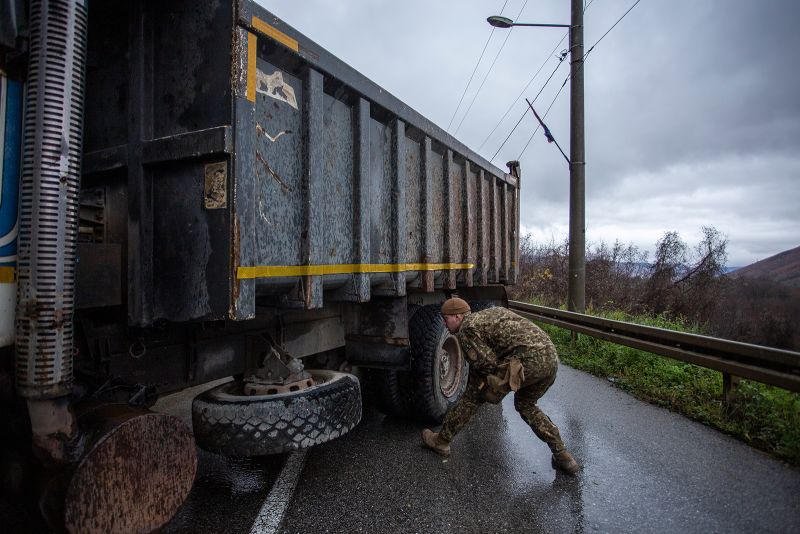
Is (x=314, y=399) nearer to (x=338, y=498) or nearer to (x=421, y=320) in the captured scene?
(x=338, y=498)

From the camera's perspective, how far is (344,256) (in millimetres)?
2572

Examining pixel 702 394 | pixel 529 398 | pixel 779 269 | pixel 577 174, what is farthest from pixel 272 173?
pixel 779 269

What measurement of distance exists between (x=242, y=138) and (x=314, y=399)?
4.05 feet

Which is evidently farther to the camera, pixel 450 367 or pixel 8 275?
pixel 450 367

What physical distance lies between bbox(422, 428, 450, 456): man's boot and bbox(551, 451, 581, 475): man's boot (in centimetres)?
77

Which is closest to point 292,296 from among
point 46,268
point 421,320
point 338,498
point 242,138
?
point 242,138

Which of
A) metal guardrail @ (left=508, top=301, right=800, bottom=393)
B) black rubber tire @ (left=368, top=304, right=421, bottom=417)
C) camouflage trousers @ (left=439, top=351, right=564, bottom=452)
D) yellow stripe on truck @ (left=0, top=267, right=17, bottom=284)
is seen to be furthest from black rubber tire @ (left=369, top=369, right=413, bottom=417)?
yellow stripe on truck @ (left=0, top=267, right=17, bottom=284)

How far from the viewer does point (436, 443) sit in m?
3.42

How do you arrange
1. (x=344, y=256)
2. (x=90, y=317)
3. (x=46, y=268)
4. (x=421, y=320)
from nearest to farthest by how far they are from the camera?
(x=46, y=268) < (x=90, y=317) < (x=344, y=256) < (x=421, y=320)

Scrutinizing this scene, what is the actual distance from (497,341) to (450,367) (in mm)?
1333

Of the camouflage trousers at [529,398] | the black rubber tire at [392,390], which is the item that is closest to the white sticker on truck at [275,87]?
the camouflage trousers at [529,398]

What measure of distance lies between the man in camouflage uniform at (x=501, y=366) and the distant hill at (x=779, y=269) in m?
12.0

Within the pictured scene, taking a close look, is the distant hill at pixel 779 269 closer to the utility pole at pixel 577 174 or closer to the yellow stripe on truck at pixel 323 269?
the utility pole at pixel 577 174

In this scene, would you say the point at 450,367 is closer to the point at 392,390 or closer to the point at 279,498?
the point at 392,390
